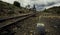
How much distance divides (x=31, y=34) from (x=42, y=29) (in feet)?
4.82

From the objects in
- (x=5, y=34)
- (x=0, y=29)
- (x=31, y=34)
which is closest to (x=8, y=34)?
(x=5, y=34)

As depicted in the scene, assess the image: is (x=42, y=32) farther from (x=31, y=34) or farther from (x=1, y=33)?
(x=1, y=33)

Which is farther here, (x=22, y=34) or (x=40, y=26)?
(x=22, y=34)

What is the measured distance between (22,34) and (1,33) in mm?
956

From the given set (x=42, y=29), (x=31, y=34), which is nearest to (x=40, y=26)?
(x=42, y=29)

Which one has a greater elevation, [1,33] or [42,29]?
[42,29]

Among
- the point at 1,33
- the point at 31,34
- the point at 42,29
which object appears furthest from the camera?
the point at 31,34

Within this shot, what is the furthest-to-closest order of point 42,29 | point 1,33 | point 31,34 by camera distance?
point 31,34
point 1,33
point 42,29

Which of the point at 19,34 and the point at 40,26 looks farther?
the point at 19,34

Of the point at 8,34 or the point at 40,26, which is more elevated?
the point at 40,26

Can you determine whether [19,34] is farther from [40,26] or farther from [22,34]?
[40,26]

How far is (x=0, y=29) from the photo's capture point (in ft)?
18.7

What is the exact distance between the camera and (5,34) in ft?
17.6

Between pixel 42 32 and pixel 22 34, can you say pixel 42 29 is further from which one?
pixel 22 34
